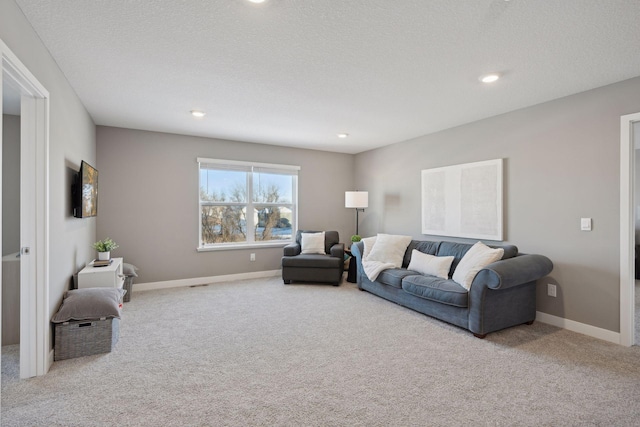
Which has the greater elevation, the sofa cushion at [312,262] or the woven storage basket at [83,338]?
the sofa cushion at [312,262]

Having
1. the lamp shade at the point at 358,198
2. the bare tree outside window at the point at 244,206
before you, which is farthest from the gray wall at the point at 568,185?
the bare tree outside window at the point at 244,206

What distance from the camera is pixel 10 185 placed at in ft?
12.6

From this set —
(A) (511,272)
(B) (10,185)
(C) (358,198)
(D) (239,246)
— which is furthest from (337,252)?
(B) (10,185)

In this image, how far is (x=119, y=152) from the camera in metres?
4.73

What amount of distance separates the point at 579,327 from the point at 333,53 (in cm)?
356

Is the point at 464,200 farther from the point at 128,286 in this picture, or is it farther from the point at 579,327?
the point at 128,286

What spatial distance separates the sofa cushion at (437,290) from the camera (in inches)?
129

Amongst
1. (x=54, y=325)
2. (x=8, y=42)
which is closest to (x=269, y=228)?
(x=54, y=325)

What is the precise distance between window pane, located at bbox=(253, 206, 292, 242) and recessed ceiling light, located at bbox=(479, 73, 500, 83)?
3.98 meters

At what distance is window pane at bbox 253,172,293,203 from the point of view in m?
5.83

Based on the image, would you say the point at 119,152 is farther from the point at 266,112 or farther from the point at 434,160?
the point at 434,160

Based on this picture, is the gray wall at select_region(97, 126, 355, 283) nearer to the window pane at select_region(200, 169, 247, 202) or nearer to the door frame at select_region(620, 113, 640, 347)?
the window pane at select_region(200, 169, 247, 202)

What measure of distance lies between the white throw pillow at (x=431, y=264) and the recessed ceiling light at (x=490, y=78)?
6.54ft

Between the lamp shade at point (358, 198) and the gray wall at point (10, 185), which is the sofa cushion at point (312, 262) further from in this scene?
the gray wall at point (10, 185)
